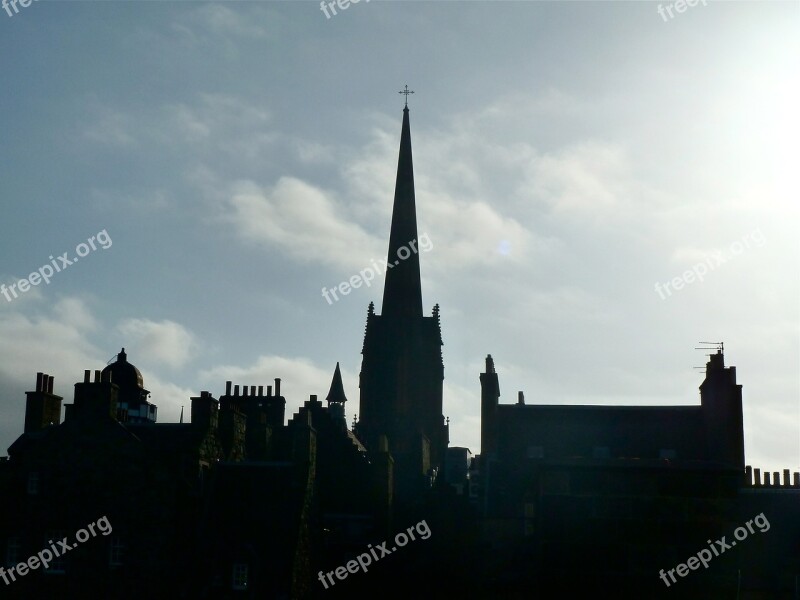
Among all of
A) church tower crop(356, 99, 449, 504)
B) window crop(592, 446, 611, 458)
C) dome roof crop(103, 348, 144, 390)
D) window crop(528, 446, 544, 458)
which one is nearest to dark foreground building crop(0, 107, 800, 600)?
window crop(528, 446, 544, 458)

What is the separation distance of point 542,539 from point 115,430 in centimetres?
1681

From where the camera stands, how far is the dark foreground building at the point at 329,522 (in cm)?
3828

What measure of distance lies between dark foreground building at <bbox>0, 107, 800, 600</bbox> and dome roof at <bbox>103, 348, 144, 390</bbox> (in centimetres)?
1382

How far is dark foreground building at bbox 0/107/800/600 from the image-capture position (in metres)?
38.3

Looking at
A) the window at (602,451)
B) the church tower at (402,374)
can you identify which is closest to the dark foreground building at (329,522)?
the window at (602,451)

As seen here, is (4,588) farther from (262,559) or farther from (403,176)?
(403,176)

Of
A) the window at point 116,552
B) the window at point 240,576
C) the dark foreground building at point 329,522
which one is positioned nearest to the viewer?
the dark foreground building at point 329,522

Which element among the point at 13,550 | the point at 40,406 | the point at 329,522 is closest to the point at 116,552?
the point at 13,550

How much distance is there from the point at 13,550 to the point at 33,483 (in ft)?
8.70

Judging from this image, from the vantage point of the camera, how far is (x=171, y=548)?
4038 cm

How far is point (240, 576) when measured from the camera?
4025 cm

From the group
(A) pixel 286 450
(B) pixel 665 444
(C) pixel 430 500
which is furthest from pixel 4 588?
(B) pixel 665 444

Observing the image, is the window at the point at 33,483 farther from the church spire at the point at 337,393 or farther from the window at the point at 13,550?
the church spire at the point at 337,393

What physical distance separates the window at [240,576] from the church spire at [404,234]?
173 ft
